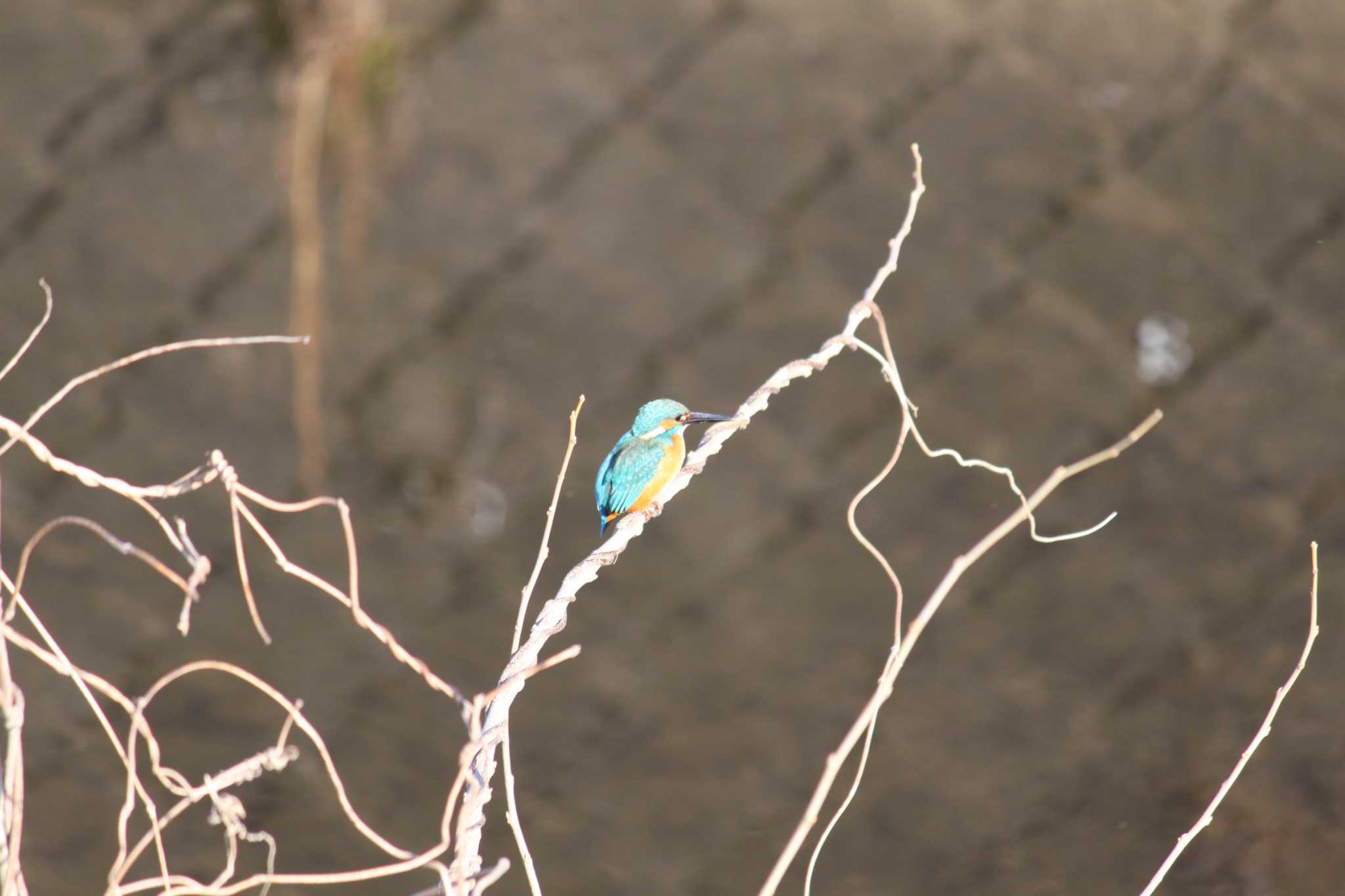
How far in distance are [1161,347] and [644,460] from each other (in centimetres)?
76

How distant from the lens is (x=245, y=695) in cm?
169

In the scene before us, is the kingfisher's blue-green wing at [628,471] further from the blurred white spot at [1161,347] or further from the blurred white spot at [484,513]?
the blurred white spot at [1161,347]

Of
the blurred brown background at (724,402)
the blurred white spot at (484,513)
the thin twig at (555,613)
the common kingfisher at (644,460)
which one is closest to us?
the thin twig at (555,613)

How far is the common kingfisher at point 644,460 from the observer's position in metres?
1.17

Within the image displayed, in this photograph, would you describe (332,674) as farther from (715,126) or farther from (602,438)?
(715,126)

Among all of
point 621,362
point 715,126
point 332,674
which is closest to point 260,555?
point 332,674

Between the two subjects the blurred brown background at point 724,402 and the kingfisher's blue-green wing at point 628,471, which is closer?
the kingfisher's blue-green wing at point 628,471

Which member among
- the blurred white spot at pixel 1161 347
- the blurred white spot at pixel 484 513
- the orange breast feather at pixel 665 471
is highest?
the blurred white spot at pixel 484 513

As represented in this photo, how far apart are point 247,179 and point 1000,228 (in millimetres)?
912

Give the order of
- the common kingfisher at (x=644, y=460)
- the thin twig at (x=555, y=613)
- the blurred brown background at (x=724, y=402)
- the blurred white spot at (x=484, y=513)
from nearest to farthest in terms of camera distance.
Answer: the thin twig at (x=555, y=613), the common kingfisher at (x=644, y=460), the blurred brown background at (x=724, y=402), the blurred white spot at (x=484, y=513)

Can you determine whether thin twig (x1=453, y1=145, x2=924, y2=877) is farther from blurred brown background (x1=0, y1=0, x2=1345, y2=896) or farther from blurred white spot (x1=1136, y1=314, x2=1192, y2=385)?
blurred white spot (x1=1136, y1=314, x2=1192, y2=385)

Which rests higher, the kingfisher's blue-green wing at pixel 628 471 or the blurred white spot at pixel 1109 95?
the blurred white spot at pixel 1109 95

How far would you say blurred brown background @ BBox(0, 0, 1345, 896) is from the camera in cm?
153

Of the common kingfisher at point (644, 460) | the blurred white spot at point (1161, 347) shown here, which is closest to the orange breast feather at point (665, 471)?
the common kingfisher at point (644, 460)
